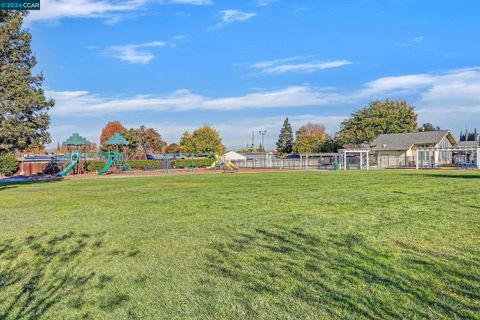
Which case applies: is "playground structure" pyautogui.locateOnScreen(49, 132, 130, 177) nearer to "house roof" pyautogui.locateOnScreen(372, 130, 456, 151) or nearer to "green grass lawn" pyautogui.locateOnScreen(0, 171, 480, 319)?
"green grass lawn" pyautogui.locateOnScreen(0, 171, 480, 319)

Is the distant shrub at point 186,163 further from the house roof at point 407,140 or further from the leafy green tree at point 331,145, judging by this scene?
the house roof at point 407,140

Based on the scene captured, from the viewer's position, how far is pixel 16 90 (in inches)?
799

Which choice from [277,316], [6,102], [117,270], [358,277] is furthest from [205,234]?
[6,102]

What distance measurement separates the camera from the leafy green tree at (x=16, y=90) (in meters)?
20.0

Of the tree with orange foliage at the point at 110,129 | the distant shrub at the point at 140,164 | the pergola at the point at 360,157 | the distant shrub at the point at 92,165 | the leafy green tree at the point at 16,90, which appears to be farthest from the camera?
the tree with orange foliage at the point at 110,129

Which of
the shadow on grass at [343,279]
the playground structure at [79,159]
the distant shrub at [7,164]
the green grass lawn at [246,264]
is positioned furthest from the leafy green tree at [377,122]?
the shadow on grass at [343,279]

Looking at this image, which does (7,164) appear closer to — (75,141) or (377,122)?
(75,141)

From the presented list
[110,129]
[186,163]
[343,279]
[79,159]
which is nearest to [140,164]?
[186,163]

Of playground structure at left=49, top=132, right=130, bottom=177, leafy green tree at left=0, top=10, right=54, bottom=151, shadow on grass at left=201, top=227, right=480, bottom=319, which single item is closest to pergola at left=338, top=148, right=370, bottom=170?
playground structure at left=49, top=132, right=130, bottom=177

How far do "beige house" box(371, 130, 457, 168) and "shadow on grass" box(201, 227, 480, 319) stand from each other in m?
46.3

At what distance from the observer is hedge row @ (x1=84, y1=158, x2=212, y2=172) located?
44.5 m

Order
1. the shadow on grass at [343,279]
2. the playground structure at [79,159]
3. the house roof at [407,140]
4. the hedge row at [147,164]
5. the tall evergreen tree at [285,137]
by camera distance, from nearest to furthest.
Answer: the shadow on grass at [343,279] → the playground structure at [79,159] → the hedge row at [147,164] → the house roof at [407,140] → the tall evergreen tree at [285,137]

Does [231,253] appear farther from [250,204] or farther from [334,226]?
[250,204]

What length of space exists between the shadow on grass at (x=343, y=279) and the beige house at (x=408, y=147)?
46.3 m
